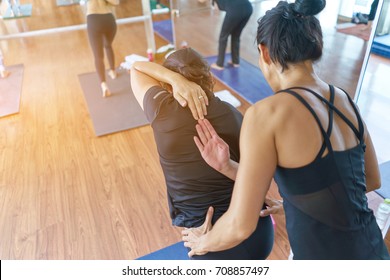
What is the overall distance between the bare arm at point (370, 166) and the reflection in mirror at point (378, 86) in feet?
4.75

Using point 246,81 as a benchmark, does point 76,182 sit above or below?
below

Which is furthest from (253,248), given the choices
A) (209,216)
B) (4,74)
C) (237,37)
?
(4,74)

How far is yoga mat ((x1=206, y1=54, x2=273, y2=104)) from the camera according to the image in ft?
10.8

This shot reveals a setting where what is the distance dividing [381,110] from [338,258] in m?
2.35

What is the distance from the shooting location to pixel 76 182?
2234 millimetres

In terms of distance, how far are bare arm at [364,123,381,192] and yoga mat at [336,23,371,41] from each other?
170 centimetres

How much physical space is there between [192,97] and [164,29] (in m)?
4.62

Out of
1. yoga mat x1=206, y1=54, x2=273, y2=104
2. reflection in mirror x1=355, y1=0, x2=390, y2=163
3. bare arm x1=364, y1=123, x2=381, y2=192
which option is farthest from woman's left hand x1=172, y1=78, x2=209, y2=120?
yoga mat x1=206, y1=54, x2=273, y2=104

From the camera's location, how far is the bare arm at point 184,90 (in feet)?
3.34

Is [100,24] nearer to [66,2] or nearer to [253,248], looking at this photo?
[253,248]

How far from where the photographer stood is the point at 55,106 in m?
3.23

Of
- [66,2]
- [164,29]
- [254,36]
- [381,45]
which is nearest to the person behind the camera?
[381,45]

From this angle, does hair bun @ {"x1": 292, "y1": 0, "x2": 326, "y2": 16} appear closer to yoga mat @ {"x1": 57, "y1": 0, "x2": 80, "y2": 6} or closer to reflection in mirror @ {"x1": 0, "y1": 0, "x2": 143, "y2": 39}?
reflection in mirror @ {"x1": 0, "y1": 0, "x2": 143, "y2": 39}
